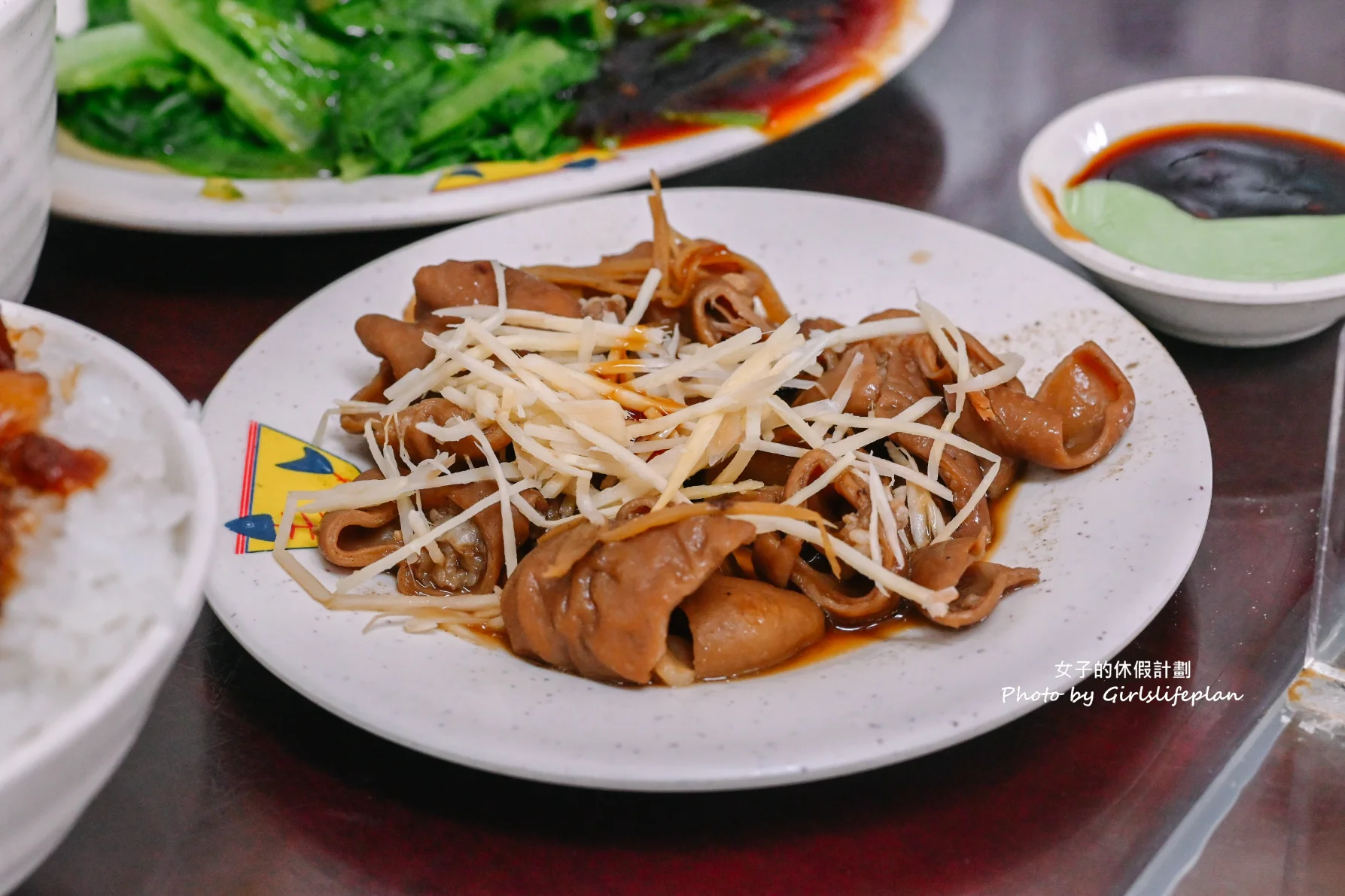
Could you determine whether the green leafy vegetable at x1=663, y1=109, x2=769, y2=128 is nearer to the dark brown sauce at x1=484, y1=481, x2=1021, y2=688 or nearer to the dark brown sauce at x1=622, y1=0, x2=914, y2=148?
the dark brown sauce at x1=622, y1=0, x2=914, y2=148

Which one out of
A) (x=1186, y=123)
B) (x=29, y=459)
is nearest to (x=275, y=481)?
(x=29, y=459)

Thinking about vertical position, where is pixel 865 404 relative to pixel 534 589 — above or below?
above

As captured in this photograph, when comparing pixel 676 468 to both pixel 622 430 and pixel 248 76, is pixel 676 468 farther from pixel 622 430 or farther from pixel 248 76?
pixel 248 76

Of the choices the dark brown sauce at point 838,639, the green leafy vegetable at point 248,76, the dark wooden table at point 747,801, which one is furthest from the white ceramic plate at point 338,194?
the dark brown sauce at point 838,639

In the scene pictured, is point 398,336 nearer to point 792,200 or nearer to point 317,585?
point 317,585

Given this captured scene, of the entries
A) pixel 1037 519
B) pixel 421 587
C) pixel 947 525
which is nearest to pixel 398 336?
pixel 421 587

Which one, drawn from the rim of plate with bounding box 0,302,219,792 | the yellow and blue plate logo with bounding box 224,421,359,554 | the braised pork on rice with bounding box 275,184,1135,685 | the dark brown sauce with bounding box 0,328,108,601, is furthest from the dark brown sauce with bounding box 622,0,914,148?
the dark brown sauce with bounding box 0,328,108,601

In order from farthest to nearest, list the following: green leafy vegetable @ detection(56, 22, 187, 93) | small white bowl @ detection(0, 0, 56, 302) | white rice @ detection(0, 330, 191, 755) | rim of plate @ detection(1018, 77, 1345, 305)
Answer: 1. green leafy vegetable @ detection(56, 22, 187, 93)
2. rim of plate @ detection(1018, 77, 1345, 305)
3. small white bowl @ detection(0, 0, 56, 302)
4. white rice @ detection(0, 330, 191, 755)
